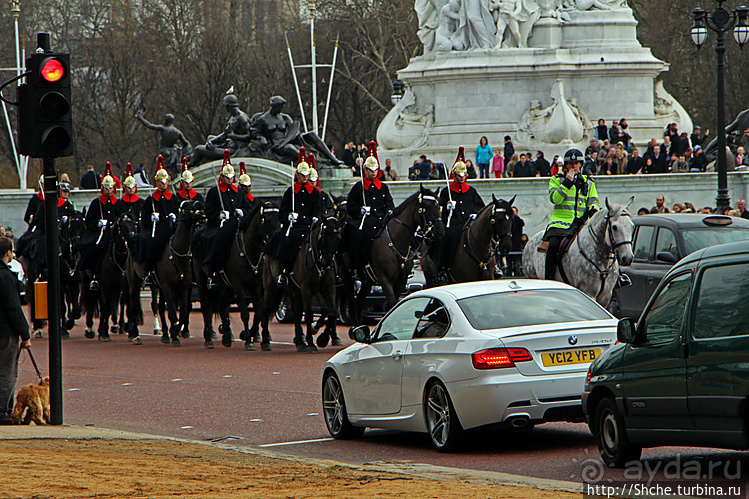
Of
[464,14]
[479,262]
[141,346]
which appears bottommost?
[141,346]

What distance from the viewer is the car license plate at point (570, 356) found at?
11438 millimetres

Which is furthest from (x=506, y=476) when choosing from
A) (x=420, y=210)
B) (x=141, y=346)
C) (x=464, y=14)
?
(x=464, y=14)

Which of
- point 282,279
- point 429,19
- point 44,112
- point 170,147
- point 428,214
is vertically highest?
point 429,19

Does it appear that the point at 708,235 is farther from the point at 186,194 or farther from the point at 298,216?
the point at 186,194

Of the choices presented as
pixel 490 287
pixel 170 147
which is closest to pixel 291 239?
pixel 490 287

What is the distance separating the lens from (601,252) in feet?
60.8

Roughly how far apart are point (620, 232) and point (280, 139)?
26.6 m

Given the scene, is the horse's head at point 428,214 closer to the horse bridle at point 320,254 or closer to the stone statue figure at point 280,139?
the horse bridle at point 320,254

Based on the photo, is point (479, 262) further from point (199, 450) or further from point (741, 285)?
point (741, 285)

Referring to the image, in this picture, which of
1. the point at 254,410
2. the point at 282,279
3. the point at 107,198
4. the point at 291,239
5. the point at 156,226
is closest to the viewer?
the point at 254,410

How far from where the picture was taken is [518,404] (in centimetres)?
1123

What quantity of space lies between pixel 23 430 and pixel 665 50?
58536 mm

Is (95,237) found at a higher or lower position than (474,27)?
lower

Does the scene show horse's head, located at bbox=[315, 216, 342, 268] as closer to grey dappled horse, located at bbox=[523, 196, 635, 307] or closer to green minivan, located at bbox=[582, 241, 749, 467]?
grey dappled horse, located at bbox=[523, 196, 635, 307]
